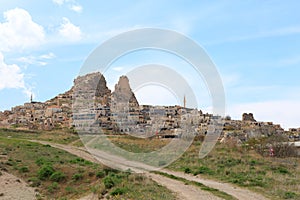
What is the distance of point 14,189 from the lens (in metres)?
19.9

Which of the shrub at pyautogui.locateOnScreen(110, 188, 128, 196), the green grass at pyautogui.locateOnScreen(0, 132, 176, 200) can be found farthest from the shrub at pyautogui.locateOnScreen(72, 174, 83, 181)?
the shrub at pyautogui.locateOnScreen(110, 188, 128, 196)

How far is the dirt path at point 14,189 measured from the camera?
60.9 ft

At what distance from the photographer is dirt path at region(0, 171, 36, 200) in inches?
731

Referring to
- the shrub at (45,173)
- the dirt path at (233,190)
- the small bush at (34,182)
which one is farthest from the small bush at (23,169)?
the dirt path at (233,190)

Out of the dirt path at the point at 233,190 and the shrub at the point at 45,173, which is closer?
the dirt path at the point at 233,190

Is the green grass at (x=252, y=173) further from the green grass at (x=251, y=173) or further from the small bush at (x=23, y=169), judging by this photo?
the small bush at (x=23, y=169)

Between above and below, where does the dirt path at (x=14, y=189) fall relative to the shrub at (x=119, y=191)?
below

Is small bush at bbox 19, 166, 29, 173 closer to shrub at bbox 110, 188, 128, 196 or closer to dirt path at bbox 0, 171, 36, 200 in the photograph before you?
dirt path at bbox 0, 171, 36, 200

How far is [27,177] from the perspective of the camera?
897 inches

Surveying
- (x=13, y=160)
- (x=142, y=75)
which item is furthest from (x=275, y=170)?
(x=13, y=160)

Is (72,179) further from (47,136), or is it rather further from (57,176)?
(47,136)

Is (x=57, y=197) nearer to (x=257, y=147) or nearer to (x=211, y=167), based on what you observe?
(x=211, y=167)

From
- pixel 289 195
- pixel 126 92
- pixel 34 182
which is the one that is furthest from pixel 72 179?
pixel 126 92

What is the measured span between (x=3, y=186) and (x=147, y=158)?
14.6 metres
